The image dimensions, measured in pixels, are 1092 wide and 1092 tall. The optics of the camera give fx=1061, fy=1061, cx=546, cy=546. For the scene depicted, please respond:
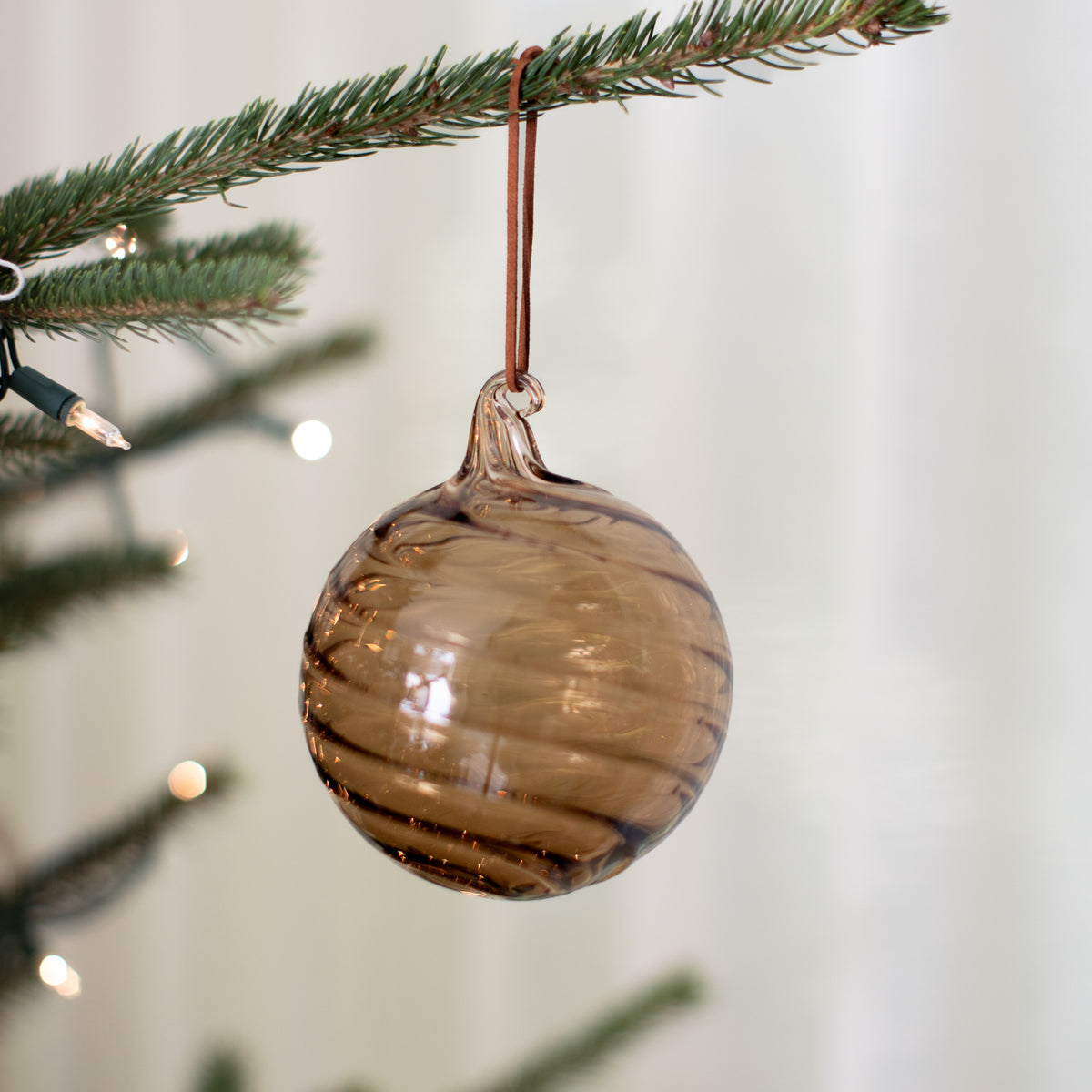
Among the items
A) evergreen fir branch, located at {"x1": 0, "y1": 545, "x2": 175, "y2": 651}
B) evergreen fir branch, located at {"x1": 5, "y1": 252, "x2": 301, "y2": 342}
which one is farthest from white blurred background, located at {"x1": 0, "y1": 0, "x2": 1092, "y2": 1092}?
evergreen fir branch, located at {"x1": 5, "y1": 252, "x2": 301, "y2": 342}

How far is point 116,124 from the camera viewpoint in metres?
0.91

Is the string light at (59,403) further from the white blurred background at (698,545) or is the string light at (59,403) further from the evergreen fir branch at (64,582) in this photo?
the white blurred background at (698,545)

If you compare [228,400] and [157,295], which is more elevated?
[228,400]

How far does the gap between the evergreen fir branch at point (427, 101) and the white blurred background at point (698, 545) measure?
1.40 feet

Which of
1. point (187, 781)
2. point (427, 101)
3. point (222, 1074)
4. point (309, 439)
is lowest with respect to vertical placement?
point (222, 1074)

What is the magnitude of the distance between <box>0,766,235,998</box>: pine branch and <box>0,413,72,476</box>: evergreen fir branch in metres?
0.19

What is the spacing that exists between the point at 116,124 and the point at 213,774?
61cm

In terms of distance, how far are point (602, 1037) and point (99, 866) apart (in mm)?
303

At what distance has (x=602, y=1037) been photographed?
627mm

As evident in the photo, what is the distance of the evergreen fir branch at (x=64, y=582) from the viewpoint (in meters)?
0.43

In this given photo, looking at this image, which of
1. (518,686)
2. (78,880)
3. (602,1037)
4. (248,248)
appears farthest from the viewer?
(602,1037)

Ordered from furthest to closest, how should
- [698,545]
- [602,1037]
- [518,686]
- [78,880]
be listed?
1. [698,545]
2. [602,1037]
3. [78,880]
4. [518,686]

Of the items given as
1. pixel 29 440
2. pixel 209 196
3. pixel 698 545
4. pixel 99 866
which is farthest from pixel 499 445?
pixel 698 545

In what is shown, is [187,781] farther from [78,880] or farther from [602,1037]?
[602,1037]
